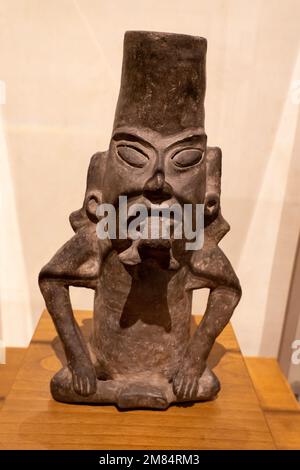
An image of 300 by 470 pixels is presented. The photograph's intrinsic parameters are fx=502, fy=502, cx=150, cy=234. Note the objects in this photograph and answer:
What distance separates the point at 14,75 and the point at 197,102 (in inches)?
25.0

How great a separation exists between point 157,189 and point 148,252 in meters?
0.12

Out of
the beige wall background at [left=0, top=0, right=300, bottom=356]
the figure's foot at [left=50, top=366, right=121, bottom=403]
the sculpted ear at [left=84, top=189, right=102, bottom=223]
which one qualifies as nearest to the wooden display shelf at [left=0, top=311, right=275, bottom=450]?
the figure's foot at [left=50, top=366, right=121, bottom=403]

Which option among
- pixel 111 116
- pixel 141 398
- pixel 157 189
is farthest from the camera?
pixel 111 116

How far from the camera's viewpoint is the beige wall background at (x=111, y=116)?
1.32 metres

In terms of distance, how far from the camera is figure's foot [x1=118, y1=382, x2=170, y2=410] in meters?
1.02

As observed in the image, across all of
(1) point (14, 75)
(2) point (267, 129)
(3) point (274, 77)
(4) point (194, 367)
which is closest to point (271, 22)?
(3) point (274, 77)

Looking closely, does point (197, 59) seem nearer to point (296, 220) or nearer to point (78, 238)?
point (78, 238)

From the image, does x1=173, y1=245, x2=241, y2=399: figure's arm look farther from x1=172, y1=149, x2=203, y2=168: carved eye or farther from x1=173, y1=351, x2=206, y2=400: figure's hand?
x1=172, y1=149, x2=203, y2=168: carved eye

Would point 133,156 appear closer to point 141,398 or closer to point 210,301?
point 210,301

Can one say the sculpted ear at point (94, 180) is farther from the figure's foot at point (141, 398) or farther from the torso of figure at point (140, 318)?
the figure's foot at point (141, 398)

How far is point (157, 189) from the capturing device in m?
0.91

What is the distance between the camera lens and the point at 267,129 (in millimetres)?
1431

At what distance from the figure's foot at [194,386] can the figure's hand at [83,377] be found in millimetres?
171

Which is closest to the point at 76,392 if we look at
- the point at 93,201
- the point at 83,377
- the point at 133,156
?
the point at 83,377
